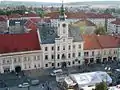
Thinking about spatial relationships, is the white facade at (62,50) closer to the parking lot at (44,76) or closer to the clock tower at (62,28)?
the clock tower at (62,28)

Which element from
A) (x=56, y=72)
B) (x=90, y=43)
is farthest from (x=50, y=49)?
(x=90, y=43)

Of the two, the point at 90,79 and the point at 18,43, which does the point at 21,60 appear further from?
the point at 90,79

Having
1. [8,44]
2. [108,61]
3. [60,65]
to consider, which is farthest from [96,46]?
[8,44]

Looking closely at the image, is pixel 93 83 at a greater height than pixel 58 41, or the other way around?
pixel 58 41

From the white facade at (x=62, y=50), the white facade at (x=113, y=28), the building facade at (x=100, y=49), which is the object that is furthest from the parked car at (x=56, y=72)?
the white facade at (x=113, y=28)

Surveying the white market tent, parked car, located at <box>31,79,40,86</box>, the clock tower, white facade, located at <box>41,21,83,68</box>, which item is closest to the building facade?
white facade, located at <box>41,21,83,68</box>

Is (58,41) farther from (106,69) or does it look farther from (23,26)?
(23,26)

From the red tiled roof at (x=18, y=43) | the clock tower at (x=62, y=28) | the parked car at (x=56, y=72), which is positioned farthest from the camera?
the clock tower at (x=62, y=28)
